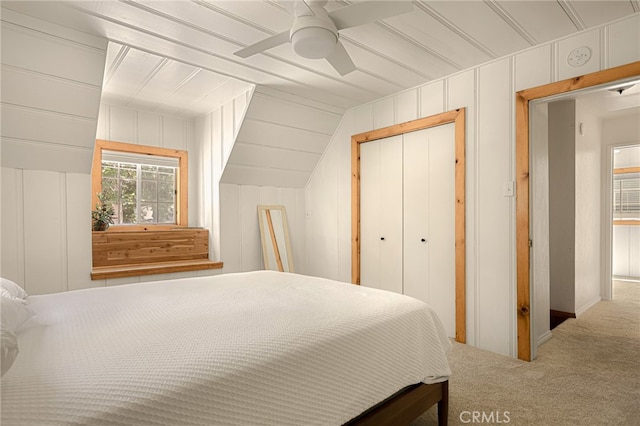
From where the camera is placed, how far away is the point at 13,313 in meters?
1.19

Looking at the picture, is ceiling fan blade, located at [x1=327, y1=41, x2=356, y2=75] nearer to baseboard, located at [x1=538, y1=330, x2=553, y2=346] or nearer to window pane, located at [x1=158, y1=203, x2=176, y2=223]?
baseboard, located at [x1=538, y1=330, x2=553, y2=346]

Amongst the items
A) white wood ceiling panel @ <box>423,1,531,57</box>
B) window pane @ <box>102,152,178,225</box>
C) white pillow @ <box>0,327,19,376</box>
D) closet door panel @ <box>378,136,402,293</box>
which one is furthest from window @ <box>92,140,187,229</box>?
white wood ceiling panel @ <box>423,1,531,57</box>

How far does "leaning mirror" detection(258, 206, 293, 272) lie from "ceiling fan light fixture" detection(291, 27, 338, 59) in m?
2.42

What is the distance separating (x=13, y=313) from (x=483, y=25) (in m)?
2.85

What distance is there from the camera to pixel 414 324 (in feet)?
5.32

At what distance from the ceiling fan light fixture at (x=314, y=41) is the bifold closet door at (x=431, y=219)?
Answer: 164 cm

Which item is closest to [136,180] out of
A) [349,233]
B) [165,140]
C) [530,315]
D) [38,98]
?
[165,140]

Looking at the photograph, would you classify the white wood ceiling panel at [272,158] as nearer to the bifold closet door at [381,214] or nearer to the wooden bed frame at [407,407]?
the bifold closet door at [381,214]

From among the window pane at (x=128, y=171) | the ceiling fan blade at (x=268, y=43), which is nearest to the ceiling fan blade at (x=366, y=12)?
the ceiling fan blade at (x=268, y=43)

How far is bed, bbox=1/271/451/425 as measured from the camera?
2.88 feet

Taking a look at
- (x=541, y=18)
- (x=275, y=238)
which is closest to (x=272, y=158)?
(x=275, y=238)

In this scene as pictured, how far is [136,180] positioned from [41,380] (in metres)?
3.43

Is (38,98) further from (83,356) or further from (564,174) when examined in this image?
(564,174)

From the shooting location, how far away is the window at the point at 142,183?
371 centimetres
